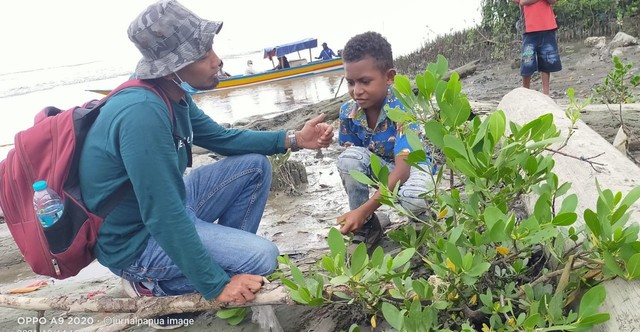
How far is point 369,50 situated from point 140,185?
1.45m

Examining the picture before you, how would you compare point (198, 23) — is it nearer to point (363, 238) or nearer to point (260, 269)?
point (260, 269)

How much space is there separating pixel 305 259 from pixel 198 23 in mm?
1234

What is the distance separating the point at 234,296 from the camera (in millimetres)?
1979

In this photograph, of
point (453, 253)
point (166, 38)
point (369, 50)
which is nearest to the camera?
point (453, 253)

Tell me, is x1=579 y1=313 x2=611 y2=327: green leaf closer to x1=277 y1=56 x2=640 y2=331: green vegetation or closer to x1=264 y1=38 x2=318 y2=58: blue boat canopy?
x1=277 y1=56 x2=640 y2=331: green vegetation

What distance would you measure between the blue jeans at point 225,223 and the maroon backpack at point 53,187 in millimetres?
280

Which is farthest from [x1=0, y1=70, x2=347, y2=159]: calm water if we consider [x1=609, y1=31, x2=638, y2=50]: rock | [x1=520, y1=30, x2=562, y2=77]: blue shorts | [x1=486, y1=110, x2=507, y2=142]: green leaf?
[x1=486, y1=110, x2=507, y2=142]: green leaf

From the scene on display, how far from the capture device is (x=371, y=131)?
2881mm

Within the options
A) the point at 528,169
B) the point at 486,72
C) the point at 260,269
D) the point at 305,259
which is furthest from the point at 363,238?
the point at 486,72

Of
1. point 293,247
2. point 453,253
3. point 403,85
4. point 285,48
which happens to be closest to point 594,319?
point 453,253

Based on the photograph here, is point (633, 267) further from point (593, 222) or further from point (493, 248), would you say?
point (493, 248)

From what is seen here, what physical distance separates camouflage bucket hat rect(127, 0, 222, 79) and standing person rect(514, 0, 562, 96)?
4.20 metres

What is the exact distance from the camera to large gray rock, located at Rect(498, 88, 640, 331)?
1289 millimetres

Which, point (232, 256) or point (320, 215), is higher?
point (232, 256)
